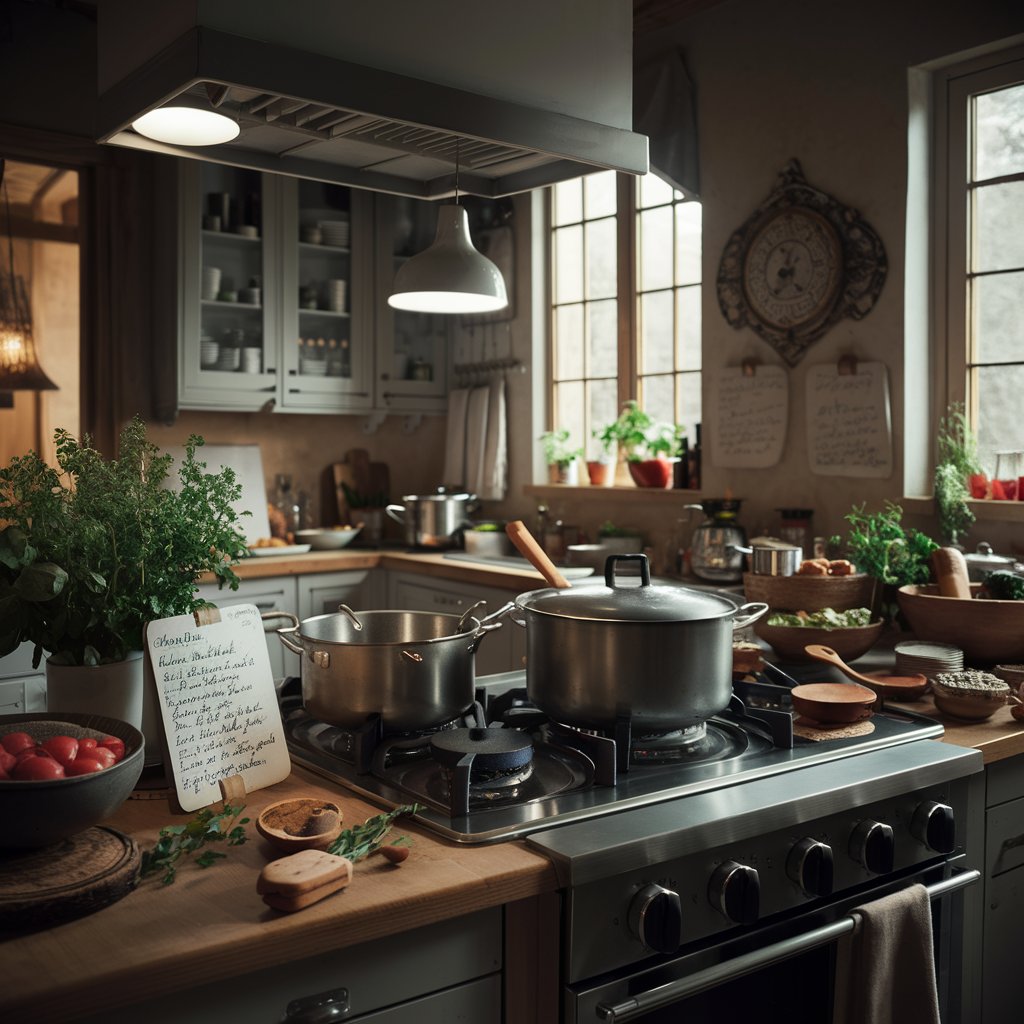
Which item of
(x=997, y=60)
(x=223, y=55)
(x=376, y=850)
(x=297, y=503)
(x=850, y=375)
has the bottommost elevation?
(x=376, y=850)

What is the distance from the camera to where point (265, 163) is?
6.29 feet

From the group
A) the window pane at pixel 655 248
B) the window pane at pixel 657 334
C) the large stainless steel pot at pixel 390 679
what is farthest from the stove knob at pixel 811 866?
the window pane at pixel 655 248

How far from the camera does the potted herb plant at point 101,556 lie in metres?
1.40

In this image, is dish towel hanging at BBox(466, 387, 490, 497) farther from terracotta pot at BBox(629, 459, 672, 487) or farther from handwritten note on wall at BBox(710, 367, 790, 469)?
handwritten note on wall at BBox(710, 367, 790, 469)

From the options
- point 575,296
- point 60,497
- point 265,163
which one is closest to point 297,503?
point 575,296

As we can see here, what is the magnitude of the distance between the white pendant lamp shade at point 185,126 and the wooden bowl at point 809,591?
4.81 ft

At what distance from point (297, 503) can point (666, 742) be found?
361 cm

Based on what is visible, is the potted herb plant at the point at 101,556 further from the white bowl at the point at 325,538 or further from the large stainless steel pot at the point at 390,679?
the white bowl at the point at 325,538

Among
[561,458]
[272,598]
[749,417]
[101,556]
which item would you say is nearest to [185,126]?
[101,556]

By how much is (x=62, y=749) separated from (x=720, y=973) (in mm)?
830

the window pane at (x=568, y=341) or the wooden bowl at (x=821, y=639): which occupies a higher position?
the window pane at (x=568, y=341)

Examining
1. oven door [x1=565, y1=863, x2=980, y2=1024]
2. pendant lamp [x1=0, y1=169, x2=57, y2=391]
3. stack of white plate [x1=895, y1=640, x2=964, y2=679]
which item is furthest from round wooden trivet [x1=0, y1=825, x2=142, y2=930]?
pendant lamp [x1=0, y1=169, x2=57, y2=391]

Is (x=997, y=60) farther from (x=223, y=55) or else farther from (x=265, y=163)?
(x=223, y=55)

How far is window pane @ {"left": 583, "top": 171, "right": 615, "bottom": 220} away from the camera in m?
4.61
